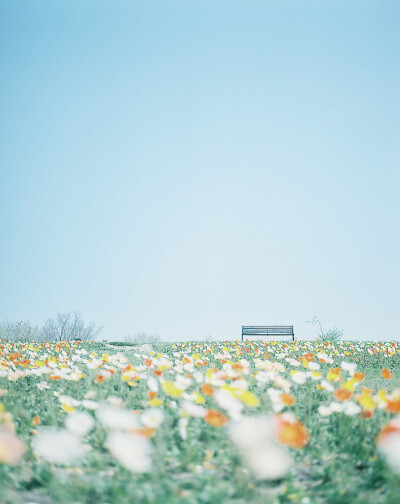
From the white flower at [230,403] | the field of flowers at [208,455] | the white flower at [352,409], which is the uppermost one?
the white flower at [230,403]

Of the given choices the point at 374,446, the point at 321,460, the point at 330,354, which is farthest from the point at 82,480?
the point at 330,354

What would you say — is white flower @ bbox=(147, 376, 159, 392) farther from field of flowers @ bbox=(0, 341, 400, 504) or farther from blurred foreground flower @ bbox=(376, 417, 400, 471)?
blurred foreground flower @ bbox=(376, 417, 400, 471)

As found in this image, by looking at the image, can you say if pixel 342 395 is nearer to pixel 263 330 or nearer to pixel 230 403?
pixel 230 403

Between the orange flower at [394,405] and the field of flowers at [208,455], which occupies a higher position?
the orange flower at [394,405]

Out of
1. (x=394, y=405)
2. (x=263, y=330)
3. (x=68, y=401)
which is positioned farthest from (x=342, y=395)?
(x=263, y=330)

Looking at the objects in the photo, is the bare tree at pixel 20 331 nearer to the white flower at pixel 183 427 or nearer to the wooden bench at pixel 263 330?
the wooden bench at pixel 263 330

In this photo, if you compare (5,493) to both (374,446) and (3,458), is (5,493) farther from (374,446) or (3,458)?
(374,446)

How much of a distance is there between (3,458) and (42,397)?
8.06 ft

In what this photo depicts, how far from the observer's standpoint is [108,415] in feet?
7.62

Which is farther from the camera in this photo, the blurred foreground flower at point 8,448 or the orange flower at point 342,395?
the orange flower at point 342,395

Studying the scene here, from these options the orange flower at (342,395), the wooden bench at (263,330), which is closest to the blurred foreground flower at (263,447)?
the orange flower at (342,395)

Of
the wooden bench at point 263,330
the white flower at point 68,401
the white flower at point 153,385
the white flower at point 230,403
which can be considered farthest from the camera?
the wooden bench at point 263,330

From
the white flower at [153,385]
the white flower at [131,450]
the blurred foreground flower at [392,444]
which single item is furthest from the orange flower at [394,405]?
the white flower at [153,385]

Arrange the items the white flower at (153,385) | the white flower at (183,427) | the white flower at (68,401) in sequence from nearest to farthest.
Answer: the white flower at (183,427), the white flower at (68,401), the white flower at (153,385)
